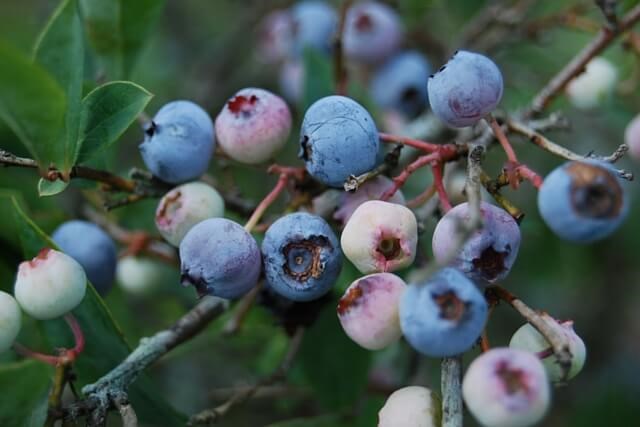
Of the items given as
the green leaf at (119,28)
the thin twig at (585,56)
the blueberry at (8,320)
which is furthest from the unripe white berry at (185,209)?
the thin twig at (585,56)

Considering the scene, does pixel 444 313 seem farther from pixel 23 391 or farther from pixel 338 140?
pixel 23 391

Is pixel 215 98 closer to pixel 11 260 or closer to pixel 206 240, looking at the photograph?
pixel 11 260

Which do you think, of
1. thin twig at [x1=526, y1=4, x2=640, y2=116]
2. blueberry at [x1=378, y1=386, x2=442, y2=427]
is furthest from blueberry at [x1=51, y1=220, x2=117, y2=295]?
thin twig at [x1=526, y1=4, x2=640, y2=116]

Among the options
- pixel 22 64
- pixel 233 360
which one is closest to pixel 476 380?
pixel 22 64

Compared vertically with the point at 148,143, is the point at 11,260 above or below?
below

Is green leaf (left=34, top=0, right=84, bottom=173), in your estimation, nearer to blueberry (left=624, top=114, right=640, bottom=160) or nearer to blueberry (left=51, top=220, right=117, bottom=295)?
blueberry (left=51, top=220, right=117, bottom=295)
